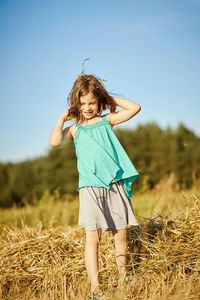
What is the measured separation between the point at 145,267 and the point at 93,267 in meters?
0.40

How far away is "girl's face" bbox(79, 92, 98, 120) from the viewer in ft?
8.21

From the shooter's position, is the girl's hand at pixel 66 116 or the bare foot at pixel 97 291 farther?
the girl's hand at pixel 66 116

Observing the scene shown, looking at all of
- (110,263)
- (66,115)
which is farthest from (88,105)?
(110,263)

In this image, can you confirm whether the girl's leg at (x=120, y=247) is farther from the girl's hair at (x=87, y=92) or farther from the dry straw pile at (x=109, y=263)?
the girl's hair at (x=87, y=92)

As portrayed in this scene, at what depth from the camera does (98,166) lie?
2.38m

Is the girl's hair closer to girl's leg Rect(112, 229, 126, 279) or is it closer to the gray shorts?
the gray shorts

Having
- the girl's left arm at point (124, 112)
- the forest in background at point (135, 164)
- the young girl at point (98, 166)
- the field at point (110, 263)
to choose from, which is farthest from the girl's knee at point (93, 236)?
the forest in background at point (135, 164)

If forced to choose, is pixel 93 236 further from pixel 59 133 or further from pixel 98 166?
pixel 59 133

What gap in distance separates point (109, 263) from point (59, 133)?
1.28 m

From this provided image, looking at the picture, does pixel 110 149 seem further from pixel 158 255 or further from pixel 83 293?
pixel 83 293

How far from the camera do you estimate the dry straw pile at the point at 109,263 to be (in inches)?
80.9

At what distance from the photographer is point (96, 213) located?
2.29 metres

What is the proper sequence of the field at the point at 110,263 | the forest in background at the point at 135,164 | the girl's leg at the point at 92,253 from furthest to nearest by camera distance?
1. the forest in background at the point at 135,164
2. the girl's leg at the point at 92,253
3. the field at the point at 110,263

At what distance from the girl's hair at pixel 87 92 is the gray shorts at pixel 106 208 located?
27.1 inches
